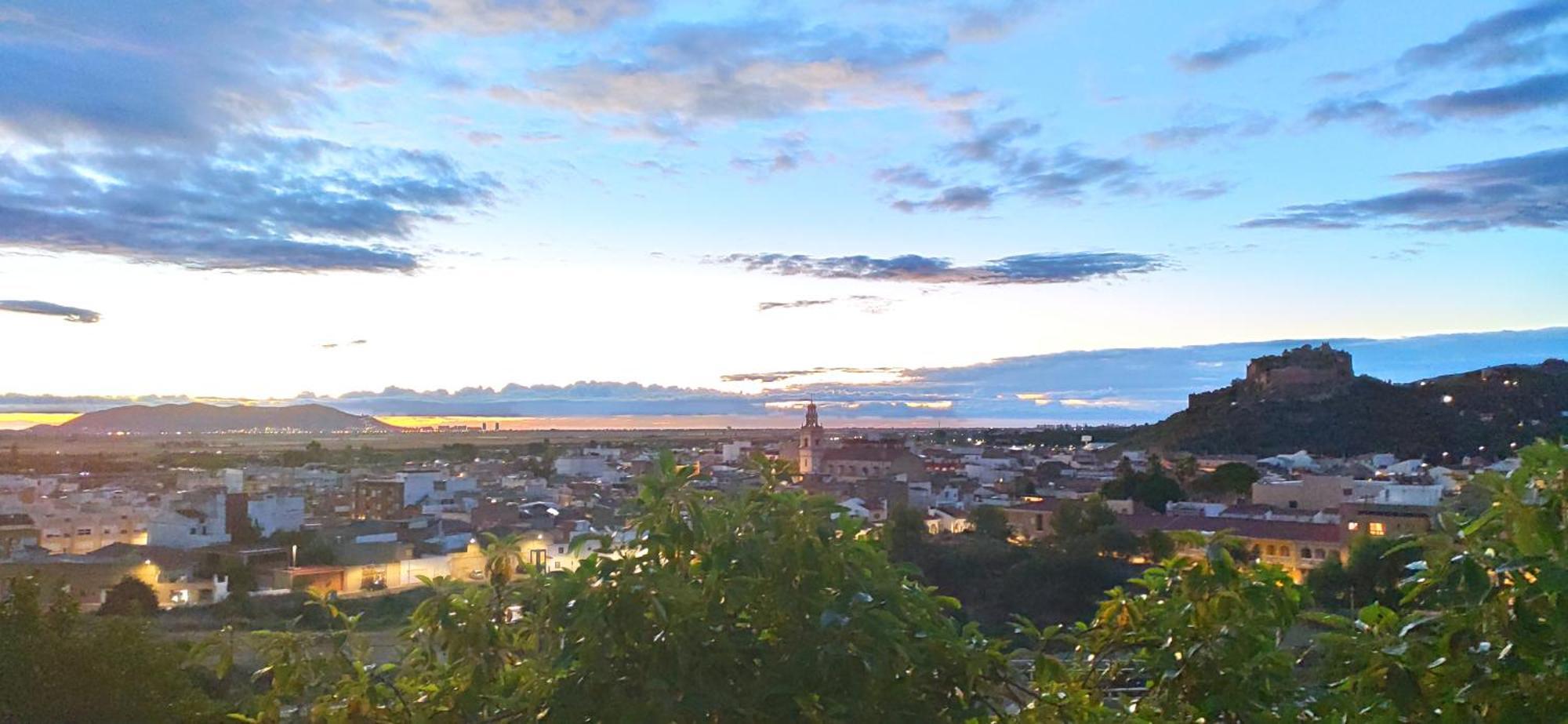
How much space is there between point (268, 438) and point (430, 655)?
127m

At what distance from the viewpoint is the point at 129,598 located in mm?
21062

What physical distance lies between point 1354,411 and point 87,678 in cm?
6166

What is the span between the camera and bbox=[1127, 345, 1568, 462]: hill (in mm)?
48500

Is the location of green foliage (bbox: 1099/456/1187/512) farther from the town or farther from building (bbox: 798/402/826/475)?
building (bbox: 798/402/826/475)

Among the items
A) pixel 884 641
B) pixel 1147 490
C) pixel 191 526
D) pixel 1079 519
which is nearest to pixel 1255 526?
pixel 1079 519

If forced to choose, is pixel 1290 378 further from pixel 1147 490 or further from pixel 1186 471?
pixel 1147 490

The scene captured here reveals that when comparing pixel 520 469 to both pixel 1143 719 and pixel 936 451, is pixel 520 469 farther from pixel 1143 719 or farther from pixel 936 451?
pixel 1143 719

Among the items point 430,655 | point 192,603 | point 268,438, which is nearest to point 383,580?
point 192,603

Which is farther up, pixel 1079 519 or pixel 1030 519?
pixel 1079 519

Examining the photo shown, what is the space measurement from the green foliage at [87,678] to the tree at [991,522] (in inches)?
772

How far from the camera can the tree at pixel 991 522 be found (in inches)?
1052

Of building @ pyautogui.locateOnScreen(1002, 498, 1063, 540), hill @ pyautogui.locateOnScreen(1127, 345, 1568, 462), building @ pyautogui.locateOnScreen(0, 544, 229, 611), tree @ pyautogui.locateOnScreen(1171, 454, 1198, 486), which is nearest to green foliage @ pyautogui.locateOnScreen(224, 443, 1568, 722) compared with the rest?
building @ pyautogui.locateOnScreen(0, 544, 229, 611)

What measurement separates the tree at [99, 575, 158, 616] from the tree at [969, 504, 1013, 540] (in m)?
18.2

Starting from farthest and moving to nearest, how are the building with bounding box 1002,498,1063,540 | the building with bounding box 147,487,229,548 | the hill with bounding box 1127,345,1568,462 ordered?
the hill with bounding box 1127,345,1568,462, the building with bounding box 1002,498,1063,540, the building with bounding box 147,487,229,548
